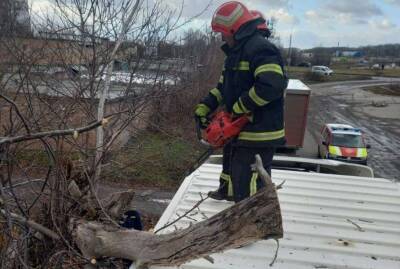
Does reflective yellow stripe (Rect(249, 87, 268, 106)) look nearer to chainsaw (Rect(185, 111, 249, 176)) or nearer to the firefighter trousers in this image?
chainsaw (Rect(185, 111, 249, 176))

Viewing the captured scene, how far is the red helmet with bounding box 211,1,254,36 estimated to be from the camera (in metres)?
3.17

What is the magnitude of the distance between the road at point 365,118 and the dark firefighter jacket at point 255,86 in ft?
35.0

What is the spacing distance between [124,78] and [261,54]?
2862 millimetres

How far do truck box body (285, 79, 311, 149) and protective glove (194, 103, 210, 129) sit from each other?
28.4ft

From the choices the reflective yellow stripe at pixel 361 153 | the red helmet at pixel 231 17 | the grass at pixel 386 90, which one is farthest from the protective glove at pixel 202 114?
the grass at pixel 386 90

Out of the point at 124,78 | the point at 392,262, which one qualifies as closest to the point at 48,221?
the point at 392,262

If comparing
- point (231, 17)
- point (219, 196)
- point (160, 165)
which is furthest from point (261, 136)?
point (160, 165)

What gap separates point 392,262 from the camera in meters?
2.55

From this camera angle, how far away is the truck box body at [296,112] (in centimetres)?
1211

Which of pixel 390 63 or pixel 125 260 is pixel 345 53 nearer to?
pixel 390 63

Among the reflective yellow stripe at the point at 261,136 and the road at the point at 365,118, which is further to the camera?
the road at the point at 365,118

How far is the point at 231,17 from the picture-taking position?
3.17m

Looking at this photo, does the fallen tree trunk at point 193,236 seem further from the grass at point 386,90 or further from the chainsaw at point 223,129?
the grass at point 386,90

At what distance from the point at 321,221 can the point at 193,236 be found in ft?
4.59
